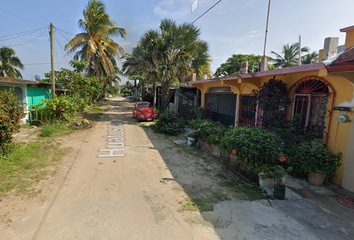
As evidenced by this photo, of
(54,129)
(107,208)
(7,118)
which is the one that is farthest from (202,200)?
(54,129)

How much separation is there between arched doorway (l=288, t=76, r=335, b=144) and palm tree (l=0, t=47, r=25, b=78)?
32.5 meters

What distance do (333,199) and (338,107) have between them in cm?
206

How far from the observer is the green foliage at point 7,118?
509 cm

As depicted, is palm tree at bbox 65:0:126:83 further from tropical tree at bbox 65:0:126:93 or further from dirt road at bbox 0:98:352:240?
dirt road at bbox 0:98:352:240

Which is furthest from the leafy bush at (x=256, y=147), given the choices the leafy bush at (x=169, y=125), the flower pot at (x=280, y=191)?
the leafy bush at (x=169, y=125)

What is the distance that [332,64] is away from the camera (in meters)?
3.56

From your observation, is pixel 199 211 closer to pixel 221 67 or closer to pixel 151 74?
pixel 151 74

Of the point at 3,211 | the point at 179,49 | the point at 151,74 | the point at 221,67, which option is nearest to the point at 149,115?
the point at 151,74

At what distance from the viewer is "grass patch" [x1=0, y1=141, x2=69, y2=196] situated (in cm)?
411

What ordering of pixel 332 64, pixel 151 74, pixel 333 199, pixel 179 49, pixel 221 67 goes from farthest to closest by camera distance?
pixel 221 67, pixel 151 74, pixel 179 49, pixel 333 199, pixel 332 64

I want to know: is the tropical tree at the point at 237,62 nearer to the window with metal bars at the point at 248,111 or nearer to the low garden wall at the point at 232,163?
the window with metal bars at the point at 248,111

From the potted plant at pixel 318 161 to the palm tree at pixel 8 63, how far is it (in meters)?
33.0

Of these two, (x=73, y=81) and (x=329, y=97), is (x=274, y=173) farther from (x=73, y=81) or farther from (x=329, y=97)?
(x=73, y=81)

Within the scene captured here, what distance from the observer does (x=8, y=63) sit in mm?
24984
